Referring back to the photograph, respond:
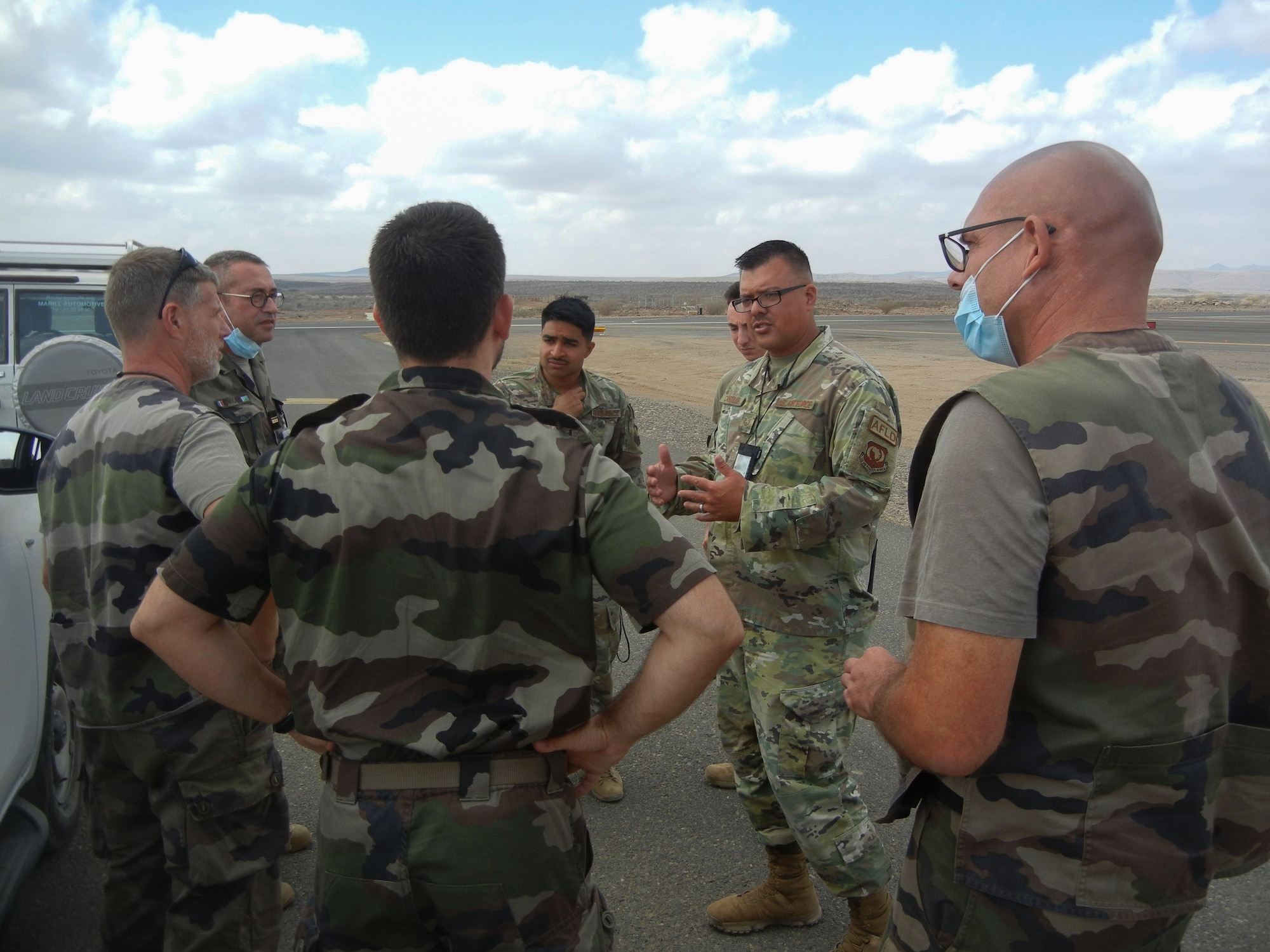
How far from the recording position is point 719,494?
2.95 meters

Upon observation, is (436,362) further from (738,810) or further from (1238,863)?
(738,810)

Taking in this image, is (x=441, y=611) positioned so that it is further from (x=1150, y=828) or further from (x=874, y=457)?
(x=874, y=457)

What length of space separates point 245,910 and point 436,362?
1.80 m

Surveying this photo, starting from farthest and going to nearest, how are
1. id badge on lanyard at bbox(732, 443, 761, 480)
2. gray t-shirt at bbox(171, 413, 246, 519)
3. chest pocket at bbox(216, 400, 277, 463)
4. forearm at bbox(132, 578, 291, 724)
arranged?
chest pocket at bbox(216, 400, 277, 463), id badge on lanyard at bbox(732, 443, 761, 480), gray t-shirt at bbox(171, 413, 246, 519), forearm at bbox(132, 578, 291, 724)

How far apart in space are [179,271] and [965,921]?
102 inches

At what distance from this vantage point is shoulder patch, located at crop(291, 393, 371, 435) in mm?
1725

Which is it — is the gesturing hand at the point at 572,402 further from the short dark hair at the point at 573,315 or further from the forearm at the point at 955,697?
the forearm at the point at 955,697

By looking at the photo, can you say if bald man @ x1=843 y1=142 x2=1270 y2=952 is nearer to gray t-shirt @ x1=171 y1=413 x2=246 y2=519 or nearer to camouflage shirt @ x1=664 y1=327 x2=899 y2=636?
camouflage shirt @ x1=664 y1=327 x2=899 y2=636

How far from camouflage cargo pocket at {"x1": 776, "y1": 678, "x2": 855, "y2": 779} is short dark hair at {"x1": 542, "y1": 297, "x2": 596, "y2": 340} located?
2.07 m

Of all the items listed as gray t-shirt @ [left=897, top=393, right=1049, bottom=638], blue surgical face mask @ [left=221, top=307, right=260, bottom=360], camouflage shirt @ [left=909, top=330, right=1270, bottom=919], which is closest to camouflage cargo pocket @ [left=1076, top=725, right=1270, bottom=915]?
camouflage shirt @ [left=909, top=330, right=1270, bottom=919]

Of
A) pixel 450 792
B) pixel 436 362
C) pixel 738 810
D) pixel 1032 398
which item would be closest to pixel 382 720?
pixel 450 792

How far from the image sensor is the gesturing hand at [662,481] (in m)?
3.16

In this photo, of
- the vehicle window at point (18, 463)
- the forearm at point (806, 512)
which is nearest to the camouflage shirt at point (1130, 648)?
the forearm at point (806, 512)

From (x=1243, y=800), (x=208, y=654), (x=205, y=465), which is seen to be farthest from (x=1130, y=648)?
(x=205, y=465)
